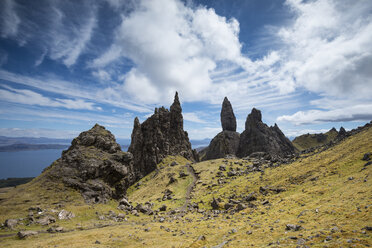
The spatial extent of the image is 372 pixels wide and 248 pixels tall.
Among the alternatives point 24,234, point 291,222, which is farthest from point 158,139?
point 291,222

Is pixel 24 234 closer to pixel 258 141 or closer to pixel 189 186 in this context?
pixel 189 186

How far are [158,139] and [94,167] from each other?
4294 inches

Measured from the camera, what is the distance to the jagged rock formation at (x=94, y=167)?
47.9 metres

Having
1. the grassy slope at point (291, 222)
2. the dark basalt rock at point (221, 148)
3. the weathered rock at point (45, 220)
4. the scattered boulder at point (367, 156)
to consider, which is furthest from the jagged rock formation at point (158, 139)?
the scattered boulder at point (367, 156)

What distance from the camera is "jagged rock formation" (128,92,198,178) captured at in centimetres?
15188

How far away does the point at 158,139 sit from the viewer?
530 ft

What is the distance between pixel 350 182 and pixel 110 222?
2069 inches

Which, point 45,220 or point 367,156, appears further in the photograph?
point 367,156

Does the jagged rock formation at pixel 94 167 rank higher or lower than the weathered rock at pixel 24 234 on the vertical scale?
higher

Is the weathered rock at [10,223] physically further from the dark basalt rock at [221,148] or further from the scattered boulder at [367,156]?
the dark basalt rock at [221,148]

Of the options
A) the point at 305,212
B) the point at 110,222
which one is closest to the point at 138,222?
the point at 110,222

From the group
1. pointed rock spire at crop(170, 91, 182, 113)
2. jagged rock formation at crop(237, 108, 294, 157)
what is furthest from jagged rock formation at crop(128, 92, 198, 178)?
jagged rock formation at crop(237, 108, 294, 157)

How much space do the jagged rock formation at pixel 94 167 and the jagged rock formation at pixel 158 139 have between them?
88.3 metres

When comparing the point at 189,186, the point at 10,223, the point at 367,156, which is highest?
the point at 367,156
